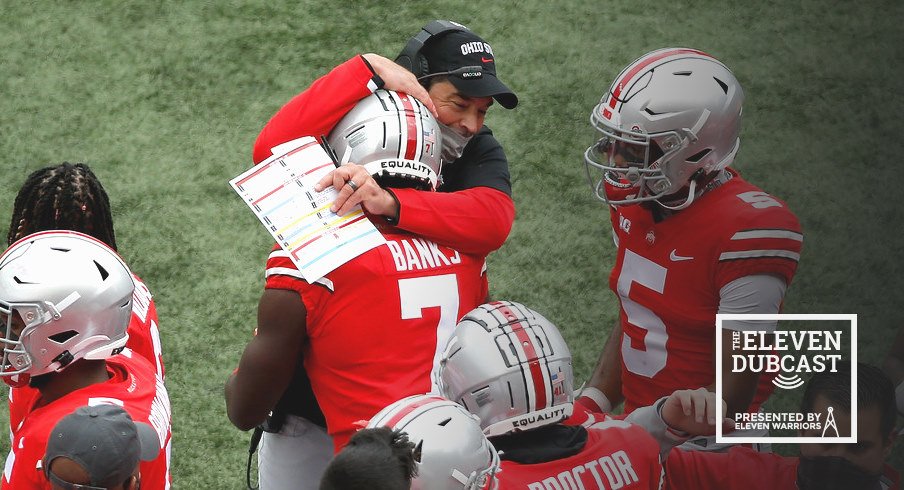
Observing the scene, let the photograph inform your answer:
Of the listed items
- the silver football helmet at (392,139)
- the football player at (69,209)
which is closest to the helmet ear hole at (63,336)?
the football player at (69,209)

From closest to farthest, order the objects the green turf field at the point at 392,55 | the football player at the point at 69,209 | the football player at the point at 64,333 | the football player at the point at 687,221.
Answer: the football player at the point at 64,333 → the football player at the point at 687,221 → the football player at the point at 69,209 → the green turf field at the point at 392,55

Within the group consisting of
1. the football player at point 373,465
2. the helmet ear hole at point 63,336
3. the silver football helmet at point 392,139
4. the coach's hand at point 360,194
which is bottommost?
the helmet ear hole at point 63,336

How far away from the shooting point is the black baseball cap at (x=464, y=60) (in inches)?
110

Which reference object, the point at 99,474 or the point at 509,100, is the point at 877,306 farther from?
the point at 99,474

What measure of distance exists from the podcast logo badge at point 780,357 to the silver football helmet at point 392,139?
777 millimetres

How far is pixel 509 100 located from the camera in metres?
2.94

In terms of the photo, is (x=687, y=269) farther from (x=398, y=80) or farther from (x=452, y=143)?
(x=398, y=80)

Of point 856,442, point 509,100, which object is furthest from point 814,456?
point 509,100

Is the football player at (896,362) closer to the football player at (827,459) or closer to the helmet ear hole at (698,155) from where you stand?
the football player at (827,459)

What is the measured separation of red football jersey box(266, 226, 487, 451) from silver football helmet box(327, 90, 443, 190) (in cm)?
16

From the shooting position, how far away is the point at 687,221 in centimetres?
265

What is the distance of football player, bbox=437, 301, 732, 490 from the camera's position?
204 cm

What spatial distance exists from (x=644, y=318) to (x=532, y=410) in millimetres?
819

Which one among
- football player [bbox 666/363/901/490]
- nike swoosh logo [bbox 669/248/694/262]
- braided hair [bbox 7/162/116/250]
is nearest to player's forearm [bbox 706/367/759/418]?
football player [bbox 666/363/901/490]
